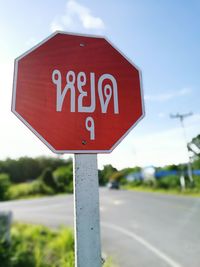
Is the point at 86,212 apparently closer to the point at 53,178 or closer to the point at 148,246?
the point at 53,178

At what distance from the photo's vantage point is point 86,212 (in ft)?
5.39

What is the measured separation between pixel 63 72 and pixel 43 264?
4.87m

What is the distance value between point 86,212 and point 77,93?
0.63 meters

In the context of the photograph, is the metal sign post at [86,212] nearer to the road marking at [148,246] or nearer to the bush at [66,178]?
the bush at [66,178]

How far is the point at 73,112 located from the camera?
1.69m

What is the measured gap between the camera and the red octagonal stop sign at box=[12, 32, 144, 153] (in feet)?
5.35

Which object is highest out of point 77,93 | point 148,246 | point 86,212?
point 77,93

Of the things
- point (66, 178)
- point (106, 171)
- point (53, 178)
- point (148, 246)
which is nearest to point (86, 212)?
point (106, 171)

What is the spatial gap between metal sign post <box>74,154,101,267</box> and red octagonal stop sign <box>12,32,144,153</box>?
10cm

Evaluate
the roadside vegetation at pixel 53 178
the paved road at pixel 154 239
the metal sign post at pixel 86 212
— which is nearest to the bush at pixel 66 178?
the roadside vegetation at pixel 53 178

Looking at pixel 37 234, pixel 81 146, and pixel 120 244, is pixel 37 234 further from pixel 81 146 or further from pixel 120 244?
pixel 81 146

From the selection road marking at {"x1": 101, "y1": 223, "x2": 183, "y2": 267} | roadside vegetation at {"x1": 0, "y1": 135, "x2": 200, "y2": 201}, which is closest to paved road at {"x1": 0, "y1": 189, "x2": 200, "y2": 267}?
road marking at {"x1": 101, "y1": 223, "x2": 183, "y2": 267}

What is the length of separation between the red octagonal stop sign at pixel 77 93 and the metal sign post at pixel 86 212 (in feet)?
0.33

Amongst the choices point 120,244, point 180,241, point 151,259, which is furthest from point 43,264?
point 180,241
